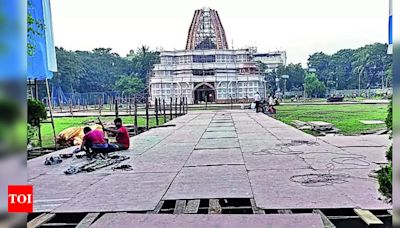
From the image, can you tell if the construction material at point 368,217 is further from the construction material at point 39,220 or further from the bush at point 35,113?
the bush at point 35,113

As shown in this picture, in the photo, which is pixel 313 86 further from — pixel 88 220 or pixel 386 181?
pixel 386 181

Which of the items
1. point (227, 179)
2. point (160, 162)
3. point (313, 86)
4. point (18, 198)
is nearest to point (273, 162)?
point (227, 179)

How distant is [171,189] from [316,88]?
176 ft

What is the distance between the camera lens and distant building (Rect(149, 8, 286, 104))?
156ft

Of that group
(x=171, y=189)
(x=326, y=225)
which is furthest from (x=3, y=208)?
(x=171, y=189)

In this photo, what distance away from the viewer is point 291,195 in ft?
15.1

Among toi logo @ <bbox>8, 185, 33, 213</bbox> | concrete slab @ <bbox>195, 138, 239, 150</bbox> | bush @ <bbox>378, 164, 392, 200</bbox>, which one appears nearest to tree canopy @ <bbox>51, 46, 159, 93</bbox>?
concrete slab @ <bbox>195, 138, 239, 150</bbox>

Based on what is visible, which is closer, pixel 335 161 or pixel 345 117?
pixel 335 161

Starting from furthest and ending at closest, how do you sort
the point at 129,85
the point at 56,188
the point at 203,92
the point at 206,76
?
the point at 129,85 → the point at 203,92 → the point at 206,76 → the point at 56,188

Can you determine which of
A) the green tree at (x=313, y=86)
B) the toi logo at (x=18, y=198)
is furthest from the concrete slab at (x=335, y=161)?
the green tree at (x=313, y=86)

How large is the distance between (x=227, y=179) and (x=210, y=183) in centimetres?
31

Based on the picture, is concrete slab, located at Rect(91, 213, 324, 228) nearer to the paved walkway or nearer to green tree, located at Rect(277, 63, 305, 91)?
the paved walkway

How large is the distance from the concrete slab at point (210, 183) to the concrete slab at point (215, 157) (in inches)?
17.2

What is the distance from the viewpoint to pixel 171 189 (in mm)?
5129
